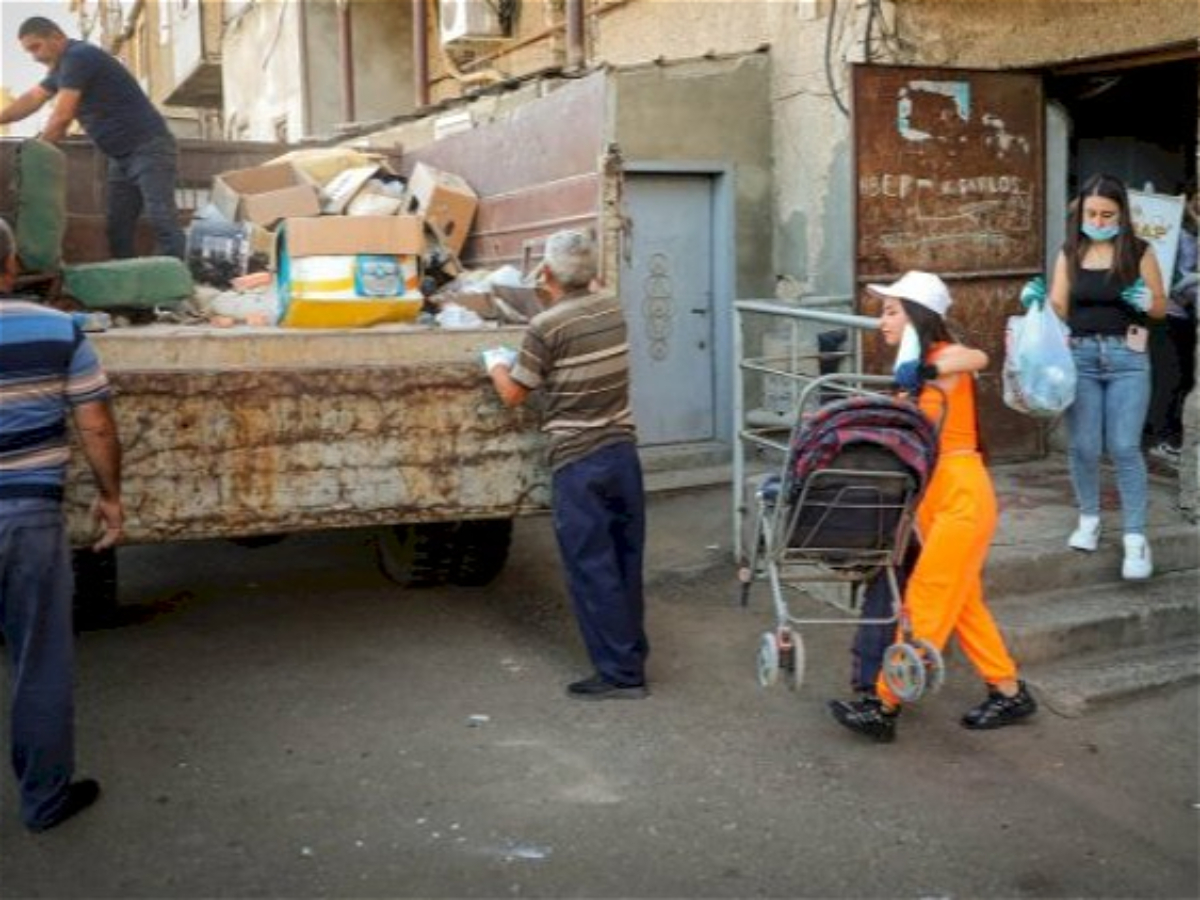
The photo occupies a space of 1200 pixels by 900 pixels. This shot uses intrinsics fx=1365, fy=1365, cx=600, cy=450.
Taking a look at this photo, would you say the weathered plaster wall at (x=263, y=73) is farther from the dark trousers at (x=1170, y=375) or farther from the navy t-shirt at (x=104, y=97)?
the dark trousers at (x=1170, y=375)

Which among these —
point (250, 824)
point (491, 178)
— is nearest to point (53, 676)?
point (250, 824)

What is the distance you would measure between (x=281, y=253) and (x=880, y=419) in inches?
89.3

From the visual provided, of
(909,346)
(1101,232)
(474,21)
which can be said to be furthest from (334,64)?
(909,346)

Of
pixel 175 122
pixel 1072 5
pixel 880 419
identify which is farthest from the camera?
pixel 175 122

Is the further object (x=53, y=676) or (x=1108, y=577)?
(x=1108, y=577)

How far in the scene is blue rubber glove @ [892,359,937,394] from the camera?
4258 mm

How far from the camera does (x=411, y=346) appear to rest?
4.76m

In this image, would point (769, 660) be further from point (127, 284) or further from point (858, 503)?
point (127, 284)

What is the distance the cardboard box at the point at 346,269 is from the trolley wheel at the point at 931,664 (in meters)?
2.14

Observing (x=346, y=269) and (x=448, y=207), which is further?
(x=448, y=207)

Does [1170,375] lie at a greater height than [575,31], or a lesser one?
lesser

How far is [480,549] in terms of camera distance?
6117mm

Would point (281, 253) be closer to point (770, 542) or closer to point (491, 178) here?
point (491, 178)

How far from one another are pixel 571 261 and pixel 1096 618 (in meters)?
2.40
